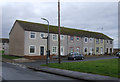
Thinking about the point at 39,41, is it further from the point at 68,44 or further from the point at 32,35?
the point at 68,44

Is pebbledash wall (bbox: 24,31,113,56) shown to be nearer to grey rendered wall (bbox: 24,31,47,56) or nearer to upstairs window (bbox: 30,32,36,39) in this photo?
grey rendered wall (bbox: 24,31,47,56)

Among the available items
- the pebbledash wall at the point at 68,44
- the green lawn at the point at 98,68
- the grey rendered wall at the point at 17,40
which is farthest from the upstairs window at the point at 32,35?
the green lawn at the point at 98,68

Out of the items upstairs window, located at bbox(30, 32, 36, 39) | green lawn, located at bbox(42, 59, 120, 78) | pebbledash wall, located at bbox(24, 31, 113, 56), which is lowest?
green lawn, located at bbox(42, 59, 120, 78)

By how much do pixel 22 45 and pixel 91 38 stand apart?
2221 cm

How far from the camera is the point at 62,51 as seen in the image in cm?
3597

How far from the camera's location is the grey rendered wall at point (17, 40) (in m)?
30.7

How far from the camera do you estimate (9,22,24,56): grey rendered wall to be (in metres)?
30.7

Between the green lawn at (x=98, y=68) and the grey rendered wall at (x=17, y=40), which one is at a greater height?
the grey rendered wall at (x=17, y=40)

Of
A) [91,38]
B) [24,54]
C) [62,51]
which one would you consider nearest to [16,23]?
[24,54]

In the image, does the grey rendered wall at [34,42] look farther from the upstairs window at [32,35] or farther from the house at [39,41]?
the upstairs window at [32,35]

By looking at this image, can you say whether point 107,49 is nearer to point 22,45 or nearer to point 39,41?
point 39,41

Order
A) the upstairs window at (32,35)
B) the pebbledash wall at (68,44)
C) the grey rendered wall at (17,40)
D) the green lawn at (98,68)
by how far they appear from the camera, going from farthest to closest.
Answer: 1. the upstairs window at (32,35)
2. the grey rendered wall at (17,40)
3. the pebbledash wall at (68,44)
4. the green lawn at (98,68)

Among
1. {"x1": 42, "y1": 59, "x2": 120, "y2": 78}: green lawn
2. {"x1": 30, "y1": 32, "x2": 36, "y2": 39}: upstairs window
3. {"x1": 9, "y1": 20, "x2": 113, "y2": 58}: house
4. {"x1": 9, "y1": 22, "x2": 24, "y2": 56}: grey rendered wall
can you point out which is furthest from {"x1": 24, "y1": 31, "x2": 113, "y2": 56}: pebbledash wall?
{"x1": 42, "y1": 59, "x2": 120, "y2": 78}: green lawn

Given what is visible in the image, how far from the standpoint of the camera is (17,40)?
3281cm
